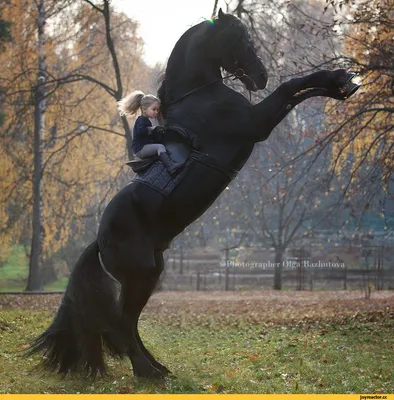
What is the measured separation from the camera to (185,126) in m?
6.53

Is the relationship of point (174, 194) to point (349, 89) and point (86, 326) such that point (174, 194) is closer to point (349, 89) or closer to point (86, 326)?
point (86, 326)

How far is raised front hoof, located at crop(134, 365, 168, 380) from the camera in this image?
656 centimetres

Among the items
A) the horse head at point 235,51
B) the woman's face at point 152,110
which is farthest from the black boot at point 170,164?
the horse head at point 235,51

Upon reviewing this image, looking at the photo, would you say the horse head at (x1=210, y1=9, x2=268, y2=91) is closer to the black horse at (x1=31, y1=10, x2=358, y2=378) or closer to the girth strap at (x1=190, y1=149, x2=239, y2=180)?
the black horse at (x1=31, y1=10, x2=358, y2=378)

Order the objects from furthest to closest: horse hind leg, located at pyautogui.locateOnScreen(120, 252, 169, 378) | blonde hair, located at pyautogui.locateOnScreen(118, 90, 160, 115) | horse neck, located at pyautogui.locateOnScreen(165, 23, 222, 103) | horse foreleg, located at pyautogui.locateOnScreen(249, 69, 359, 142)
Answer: blonde hair, located at pyautogui.locateOnScreen(118, 90, 160, 115)
horse neck, located at pyautogui.locateOnScreen(165, 23, 222, 103)
horse hind leg, located at pyautogui.locateOnScreen(120, 252, 169, 378)
horse foreleg, located at pyautogui.locateOnScreen(249, 69, 359, 142)

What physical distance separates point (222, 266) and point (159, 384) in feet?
86.8

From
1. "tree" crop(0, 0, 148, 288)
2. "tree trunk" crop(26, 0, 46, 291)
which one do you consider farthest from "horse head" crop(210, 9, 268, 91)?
"tree trunk" crop(26, 0, 46, 291)

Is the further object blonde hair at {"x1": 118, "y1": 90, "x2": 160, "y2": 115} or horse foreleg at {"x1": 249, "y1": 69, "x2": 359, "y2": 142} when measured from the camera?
blonde hair at {"x1": 118, "y1": 90, "x2": 160, "y2": 115}

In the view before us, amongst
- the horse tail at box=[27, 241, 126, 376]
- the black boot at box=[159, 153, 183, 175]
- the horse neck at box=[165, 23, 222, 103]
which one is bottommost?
the horse tail at box=[27, 241, 126, 376]

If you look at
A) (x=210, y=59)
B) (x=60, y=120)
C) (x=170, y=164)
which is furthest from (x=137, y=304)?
(x=60, y=120)

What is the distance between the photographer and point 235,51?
22.0 ft

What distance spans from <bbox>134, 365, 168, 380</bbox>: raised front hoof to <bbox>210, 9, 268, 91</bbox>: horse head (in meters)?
2.64

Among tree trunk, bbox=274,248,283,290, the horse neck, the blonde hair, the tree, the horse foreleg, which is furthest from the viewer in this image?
tree trunk, bbox=274,248,283,290
